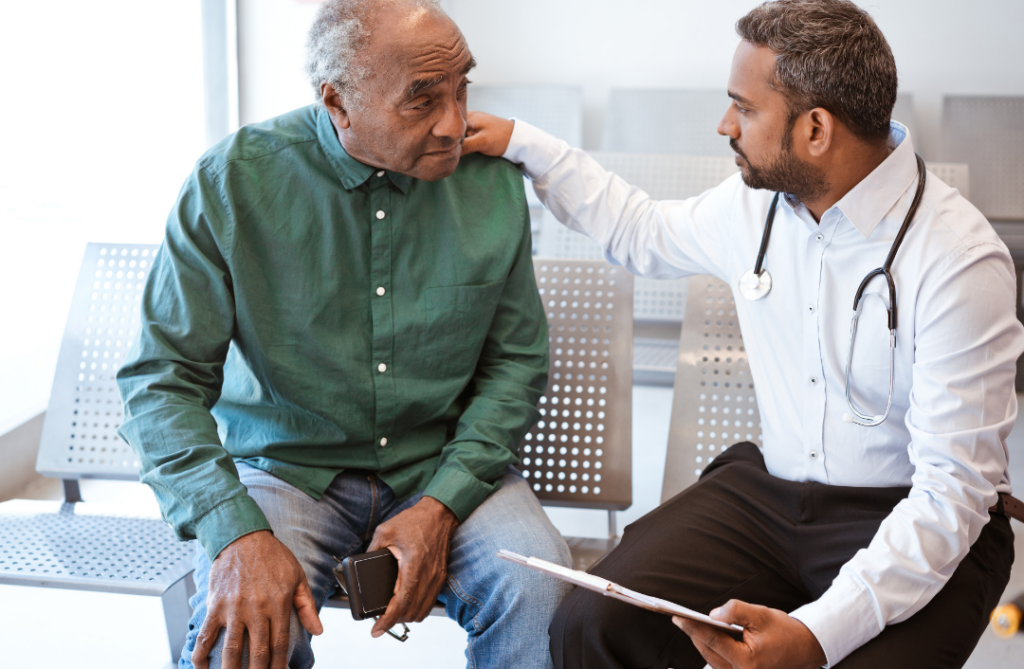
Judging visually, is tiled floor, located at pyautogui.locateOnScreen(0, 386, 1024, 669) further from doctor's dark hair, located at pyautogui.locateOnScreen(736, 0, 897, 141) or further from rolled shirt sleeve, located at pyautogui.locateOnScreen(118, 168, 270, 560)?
doctor's dark hair, located at pyautogui.locateOnScreen(736, 0, 897, 141)

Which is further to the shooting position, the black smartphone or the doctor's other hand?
the doctor's other hand

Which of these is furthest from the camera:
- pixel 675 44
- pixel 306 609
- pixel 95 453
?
pixel 675 44

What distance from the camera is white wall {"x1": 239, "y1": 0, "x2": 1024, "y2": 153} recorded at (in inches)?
202

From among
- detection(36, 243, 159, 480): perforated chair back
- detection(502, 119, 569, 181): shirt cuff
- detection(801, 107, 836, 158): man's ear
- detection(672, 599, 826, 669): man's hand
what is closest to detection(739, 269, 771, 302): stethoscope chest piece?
detection(801, 107, 836, 158): man's ear

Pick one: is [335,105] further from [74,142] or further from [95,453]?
[74,142]

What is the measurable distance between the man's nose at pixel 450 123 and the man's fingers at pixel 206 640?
37.4 inches

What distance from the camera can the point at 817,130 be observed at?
1.57 m

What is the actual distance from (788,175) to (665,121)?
11.7 feet

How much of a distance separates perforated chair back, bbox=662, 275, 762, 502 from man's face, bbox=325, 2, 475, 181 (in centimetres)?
78

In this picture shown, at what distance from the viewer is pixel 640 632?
5.07 feet

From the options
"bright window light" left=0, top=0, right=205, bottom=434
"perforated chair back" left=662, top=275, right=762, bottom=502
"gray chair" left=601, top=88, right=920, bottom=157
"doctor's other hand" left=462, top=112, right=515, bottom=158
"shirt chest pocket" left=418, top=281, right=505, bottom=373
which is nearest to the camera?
"shirt chest pocket" left=418, top=281, right=505, bottom=373

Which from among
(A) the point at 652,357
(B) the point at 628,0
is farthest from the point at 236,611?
(B) the point at 628,0

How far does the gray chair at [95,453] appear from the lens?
75.4 inches

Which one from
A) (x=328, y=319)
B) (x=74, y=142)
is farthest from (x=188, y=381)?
(x=74, y=142)
